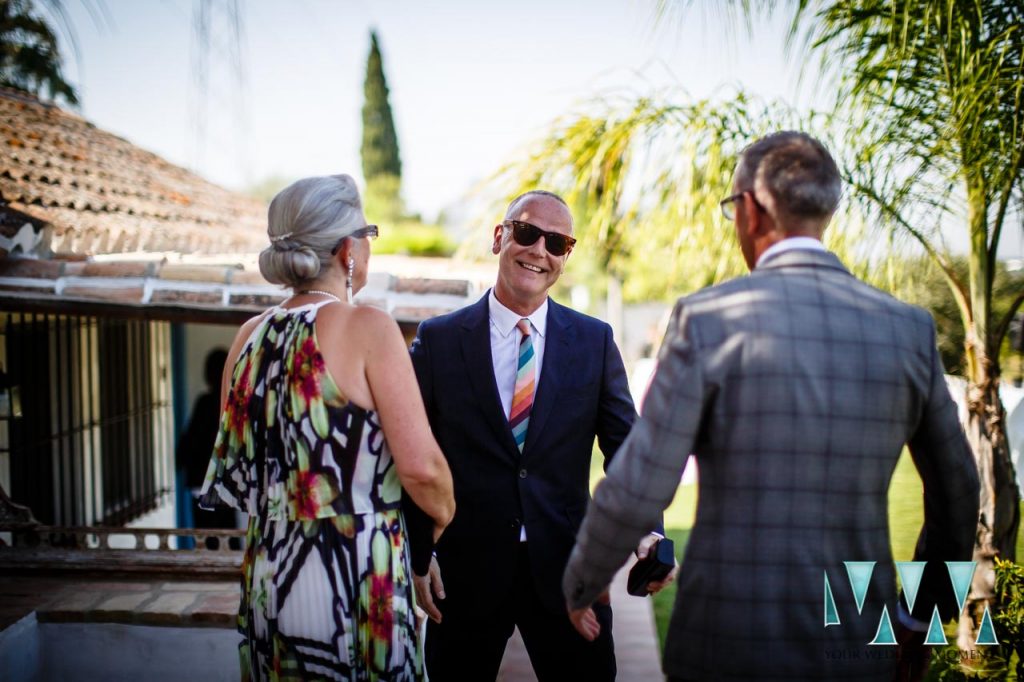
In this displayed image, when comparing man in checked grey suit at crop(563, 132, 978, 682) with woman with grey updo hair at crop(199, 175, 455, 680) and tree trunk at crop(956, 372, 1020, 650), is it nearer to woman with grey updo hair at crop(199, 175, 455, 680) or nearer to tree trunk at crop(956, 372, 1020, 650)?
woman with grey updo hair at crop(199, 175, 455, 680)

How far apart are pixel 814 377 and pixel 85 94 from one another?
8.35ft

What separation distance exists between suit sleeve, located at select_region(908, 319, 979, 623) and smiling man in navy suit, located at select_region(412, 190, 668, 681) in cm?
100

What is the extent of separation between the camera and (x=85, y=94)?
9.59ft

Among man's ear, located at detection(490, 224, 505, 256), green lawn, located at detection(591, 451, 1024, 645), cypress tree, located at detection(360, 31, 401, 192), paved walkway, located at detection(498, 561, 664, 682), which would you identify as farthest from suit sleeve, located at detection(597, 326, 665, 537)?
cypress tree, located at detection(360, 31, 401, 192)

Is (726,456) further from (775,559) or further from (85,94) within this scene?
(85,94)

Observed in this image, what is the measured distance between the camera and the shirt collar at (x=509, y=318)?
2.92m

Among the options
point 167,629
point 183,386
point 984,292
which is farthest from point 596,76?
point 183,386

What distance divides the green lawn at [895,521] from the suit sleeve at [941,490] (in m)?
3.85

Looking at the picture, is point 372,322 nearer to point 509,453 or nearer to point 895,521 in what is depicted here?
point 509,453

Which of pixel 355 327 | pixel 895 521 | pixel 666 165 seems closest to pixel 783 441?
pixel 355 327

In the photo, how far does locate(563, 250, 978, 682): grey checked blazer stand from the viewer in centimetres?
178

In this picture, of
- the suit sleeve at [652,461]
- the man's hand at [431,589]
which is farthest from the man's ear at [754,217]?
the man's hand at [431,589]

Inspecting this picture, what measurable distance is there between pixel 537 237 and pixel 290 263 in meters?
1.02

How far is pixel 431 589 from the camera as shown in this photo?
2.81m
